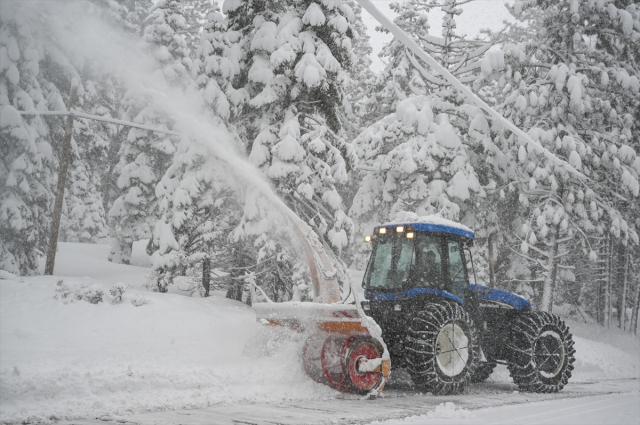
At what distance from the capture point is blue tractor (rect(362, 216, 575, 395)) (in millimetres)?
7863

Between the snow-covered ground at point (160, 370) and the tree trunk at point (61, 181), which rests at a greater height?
the tree trunk at point (61, 181)

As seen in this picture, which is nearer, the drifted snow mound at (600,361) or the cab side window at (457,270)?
the cab side window at (457,270)

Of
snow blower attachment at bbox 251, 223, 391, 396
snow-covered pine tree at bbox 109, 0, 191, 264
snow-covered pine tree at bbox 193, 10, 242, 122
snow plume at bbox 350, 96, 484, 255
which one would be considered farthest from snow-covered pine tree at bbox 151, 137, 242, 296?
snow blower attachment at bbox 251, 223, 391, 396

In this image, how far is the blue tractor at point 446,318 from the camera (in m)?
7.86

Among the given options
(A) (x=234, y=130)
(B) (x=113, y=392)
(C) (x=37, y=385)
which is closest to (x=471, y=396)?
(B) (x=113, y=392)

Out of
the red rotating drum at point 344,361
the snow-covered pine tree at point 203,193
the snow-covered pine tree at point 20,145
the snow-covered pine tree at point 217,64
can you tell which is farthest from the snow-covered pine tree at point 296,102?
the snow-covered pine tree at point 20,145

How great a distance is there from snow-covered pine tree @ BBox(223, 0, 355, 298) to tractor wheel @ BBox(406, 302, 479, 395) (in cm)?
640

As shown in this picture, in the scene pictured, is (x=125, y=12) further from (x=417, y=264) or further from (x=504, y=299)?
(x=504, y=299)

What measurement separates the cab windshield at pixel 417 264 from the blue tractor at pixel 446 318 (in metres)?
0.02

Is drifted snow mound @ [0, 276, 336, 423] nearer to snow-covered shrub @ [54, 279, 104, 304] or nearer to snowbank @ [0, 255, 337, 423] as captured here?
snowbank @ [0, 255, 337, 423]

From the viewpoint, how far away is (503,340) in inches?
Answer: 391

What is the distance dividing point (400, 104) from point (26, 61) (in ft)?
47.4

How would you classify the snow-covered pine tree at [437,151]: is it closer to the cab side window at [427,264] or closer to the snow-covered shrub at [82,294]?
the cab side window at [427,264]

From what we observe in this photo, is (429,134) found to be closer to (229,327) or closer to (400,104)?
(400,104)
